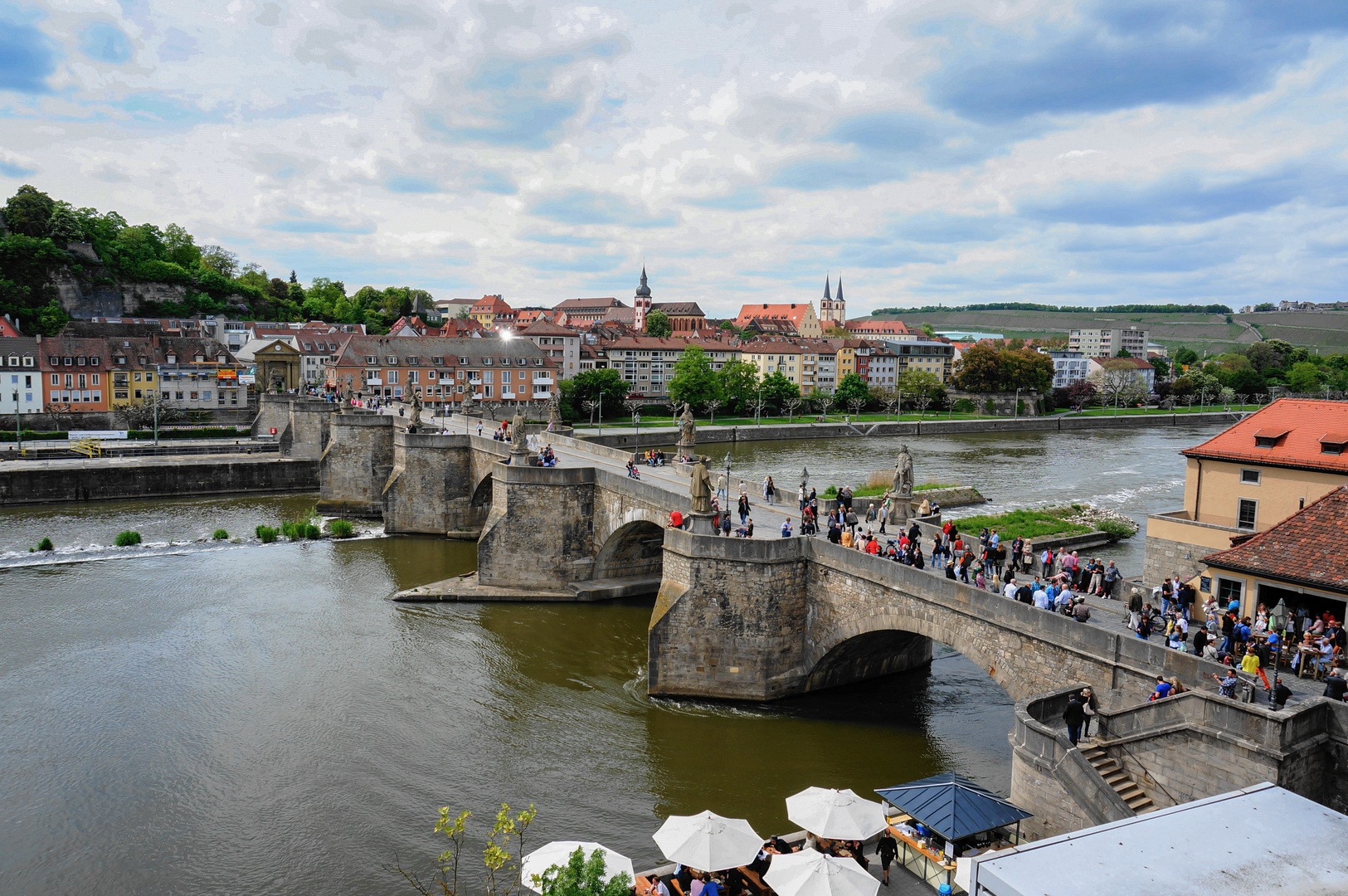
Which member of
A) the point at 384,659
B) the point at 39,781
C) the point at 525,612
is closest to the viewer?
the point at 39,781

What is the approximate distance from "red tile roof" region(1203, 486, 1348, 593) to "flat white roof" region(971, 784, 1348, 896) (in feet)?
25.3

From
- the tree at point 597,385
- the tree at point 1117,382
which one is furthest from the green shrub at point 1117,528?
the tree at point 1117,382

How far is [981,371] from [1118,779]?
390 feet

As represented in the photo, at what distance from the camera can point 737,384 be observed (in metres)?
112

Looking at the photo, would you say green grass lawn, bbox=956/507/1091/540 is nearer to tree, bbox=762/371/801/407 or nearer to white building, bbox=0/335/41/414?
tree, bbox=762/371/801/407

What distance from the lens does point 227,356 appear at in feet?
290

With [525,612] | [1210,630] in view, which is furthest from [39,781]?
[1210,630]

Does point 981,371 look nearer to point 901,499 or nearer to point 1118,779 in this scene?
point 901,499

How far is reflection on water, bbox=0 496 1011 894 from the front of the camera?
57.1 feet

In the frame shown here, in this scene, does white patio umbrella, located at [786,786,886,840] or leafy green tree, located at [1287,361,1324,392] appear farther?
leafy green tree, located at [1287,361,1324,392]

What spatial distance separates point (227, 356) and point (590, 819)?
3336 inches

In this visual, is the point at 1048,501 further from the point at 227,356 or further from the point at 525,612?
the point at 227,356

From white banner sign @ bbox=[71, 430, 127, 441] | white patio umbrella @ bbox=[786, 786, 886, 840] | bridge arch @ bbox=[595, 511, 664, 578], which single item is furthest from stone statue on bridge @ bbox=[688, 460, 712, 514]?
white banner sign @ bbox=[71, 430, 127, 441]

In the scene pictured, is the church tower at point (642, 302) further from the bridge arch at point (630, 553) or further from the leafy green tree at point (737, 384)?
the bridge arch at point (630, 553)
